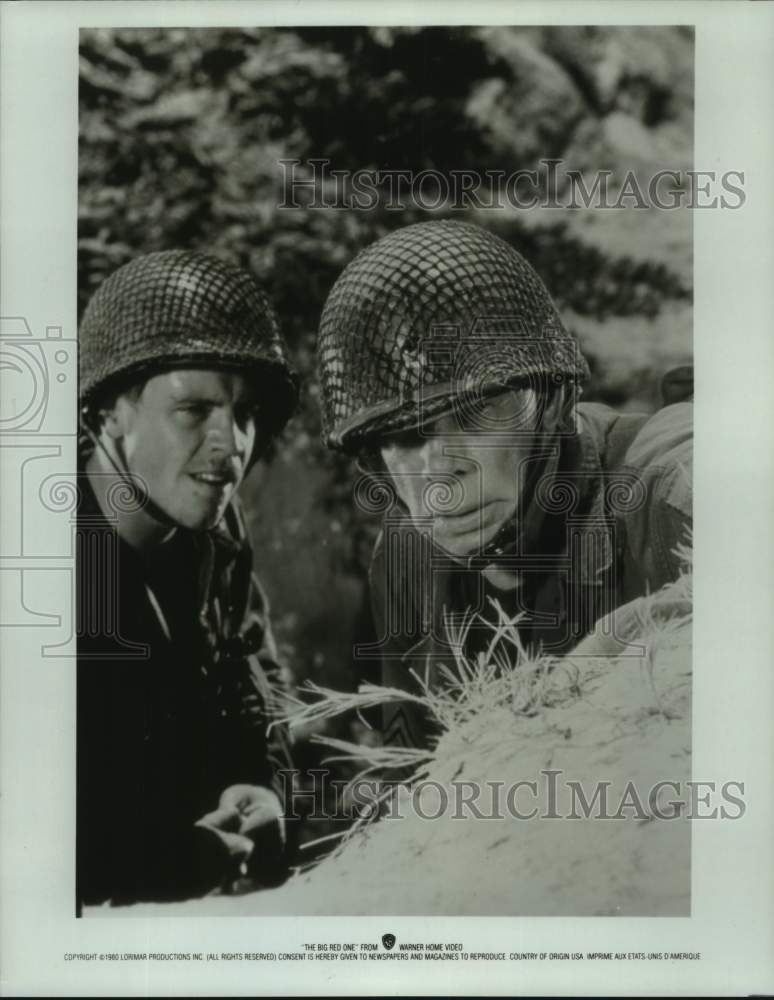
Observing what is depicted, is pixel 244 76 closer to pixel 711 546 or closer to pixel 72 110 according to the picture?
pixel 72 110

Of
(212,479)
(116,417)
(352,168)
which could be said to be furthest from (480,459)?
(116,417)

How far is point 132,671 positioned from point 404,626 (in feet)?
1.88

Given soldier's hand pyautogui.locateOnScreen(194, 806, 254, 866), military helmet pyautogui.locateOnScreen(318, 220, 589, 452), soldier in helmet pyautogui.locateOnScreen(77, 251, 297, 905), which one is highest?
military helmet pyautogui.locateOnScreen(318, 220, 589, 452)

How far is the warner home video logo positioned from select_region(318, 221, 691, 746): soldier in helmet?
55 centimetres

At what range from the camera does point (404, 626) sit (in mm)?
1729

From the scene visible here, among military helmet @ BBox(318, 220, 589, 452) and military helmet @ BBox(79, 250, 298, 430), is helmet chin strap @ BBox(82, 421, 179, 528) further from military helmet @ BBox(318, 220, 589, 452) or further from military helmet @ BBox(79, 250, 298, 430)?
military helmet @ BBox(318, 220, 589, 452)

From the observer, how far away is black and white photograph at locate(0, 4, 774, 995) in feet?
5.66

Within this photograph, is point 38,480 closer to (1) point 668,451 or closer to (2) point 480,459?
(2) point 480,459

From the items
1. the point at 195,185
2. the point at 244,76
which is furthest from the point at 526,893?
the point at 244,76

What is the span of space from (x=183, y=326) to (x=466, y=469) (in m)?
0.65

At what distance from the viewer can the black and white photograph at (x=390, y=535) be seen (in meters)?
1.73

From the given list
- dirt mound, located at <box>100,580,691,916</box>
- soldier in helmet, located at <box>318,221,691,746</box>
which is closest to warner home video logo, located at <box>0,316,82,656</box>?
soldier in helmet, located at <box>318,221,691,746</box>

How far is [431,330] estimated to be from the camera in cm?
169

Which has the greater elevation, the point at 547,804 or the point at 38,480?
the point at 38,480
